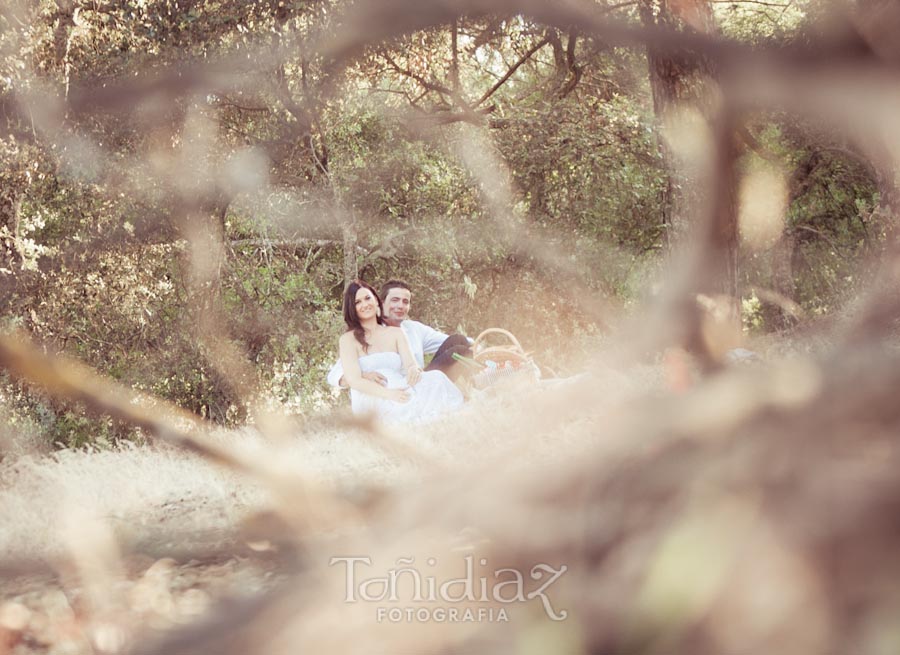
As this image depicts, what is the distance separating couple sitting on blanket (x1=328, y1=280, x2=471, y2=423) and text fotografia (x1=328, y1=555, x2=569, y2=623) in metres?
5.12

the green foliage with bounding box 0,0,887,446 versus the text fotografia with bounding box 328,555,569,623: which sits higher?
the green foliage with bounding box 0,0,887,446

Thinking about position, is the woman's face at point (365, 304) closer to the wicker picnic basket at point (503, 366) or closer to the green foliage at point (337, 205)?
the wicker picnic basket at point (503, 366)

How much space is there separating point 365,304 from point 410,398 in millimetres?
846

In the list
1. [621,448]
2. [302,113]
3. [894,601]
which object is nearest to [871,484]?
[894,601]

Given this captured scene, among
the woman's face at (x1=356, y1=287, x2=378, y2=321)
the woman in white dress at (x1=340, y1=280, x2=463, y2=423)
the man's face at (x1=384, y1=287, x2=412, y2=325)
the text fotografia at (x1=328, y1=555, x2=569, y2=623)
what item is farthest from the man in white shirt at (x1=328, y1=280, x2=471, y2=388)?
the text fotografia at (x1=328, y1=555, x2=569, y2=623)

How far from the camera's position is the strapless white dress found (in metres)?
7.20

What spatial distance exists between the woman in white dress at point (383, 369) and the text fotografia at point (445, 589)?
17.1 ft

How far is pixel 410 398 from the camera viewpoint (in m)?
7.25

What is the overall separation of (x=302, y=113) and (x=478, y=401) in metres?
4.79

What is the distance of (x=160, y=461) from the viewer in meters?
7.29

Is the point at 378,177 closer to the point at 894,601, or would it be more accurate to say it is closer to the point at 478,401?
the point at 478,401

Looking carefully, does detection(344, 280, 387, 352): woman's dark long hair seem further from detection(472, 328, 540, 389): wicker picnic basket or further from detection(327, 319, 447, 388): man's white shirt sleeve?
detection(472, 328, 540, 389): wicker picnic basket

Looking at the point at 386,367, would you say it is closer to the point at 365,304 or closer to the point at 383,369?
the point at 383,369

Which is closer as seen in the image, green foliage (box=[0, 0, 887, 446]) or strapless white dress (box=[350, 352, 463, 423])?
strapless white dress (box=[350, 352, 463, 423])
